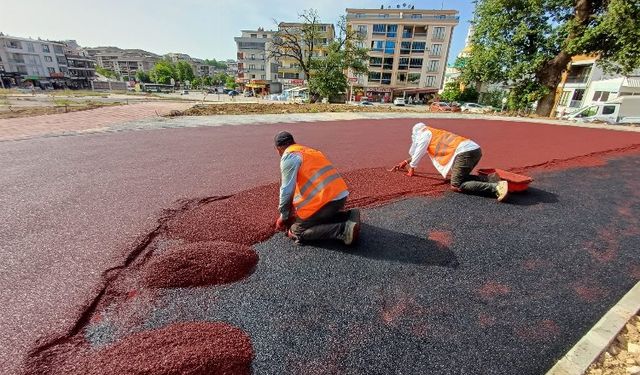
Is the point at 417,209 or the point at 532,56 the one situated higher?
the point at 532,56

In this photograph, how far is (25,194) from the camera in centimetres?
372

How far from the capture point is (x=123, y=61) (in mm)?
89875

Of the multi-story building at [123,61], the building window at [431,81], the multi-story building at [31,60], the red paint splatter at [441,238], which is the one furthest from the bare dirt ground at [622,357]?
the multi-story building at [123,61]

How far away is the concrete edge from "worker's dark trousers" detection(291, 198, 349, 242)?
1.66 m

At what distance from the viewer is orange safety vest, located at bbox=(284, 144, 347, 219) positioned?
256 cm

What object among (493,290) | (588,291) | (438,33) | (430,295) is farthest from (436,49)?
(430,295)

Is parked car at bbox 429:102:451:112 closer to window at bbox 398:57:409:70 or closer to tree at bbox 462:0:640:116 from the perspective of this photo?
tree at bbox 462:0:640:116

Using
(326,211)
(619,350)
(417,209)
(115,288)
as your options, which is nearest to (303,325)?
(326,211)

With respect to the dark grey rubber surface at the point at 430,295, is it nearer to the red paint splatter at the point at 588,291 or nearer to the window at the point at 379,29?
the red paint splatter at the point at 588,291

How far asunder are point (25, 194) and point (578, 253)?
A: 6318 millimetres

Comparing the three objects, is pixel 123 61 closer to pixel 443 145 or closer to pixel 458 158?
pixel 443 145

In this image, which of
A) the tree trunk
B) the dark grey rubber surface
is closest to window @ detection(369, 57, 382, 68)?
the tree trunk

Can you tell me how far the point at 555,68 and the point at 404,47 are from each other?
35.8m

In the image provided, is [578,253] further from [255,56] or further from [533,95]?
[255,56]
